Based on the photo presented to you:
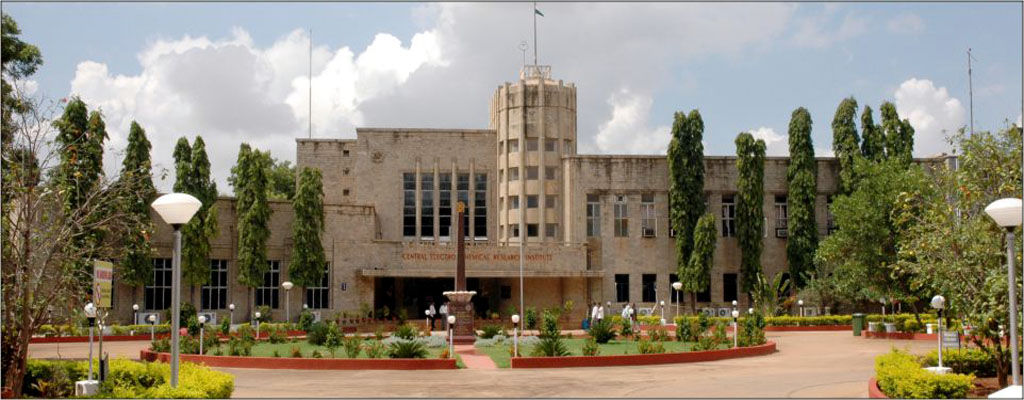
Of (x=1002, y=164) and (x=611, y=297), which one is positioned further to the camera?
(x=611, y=297)

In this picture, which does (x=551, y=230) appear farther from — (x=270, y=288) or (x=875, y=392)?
(x=875, y=392)

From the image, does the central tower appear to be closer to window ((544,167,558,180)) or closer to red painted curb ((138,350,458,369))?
window ((544,167,558,180))

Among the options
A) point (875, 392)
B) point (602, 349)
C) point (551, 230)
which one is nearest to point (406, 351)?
point (602, 349)

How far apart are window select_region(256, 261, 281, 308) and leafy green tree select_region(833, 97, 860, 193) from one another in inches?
1060

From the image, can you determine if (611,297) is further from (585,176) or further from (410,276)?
(410,276)

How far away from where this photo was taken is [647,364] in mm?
24125

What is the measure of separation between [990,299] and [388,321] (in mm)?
34315

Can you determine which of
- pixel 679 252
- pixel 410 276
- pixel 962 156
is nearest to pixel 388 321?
pixel 410 276

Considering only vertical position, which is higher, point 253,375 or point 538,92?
point 538,92

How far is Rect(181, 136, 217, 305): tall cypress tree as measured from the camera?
42094 mm

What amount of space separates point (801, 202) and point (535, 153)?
1325 cm

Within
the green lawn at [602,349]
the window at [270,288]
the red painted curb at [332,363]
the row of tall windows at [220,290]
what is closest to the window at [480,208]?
the row of tall windows at [220,290]

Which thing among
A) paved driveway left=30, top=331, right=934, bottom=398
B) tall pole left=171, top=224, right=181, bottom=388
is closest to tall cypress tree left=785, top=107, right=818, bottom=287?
paved driveway left=30, top=331, right=934, bottom=398

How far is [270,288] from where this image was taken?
46.4m
